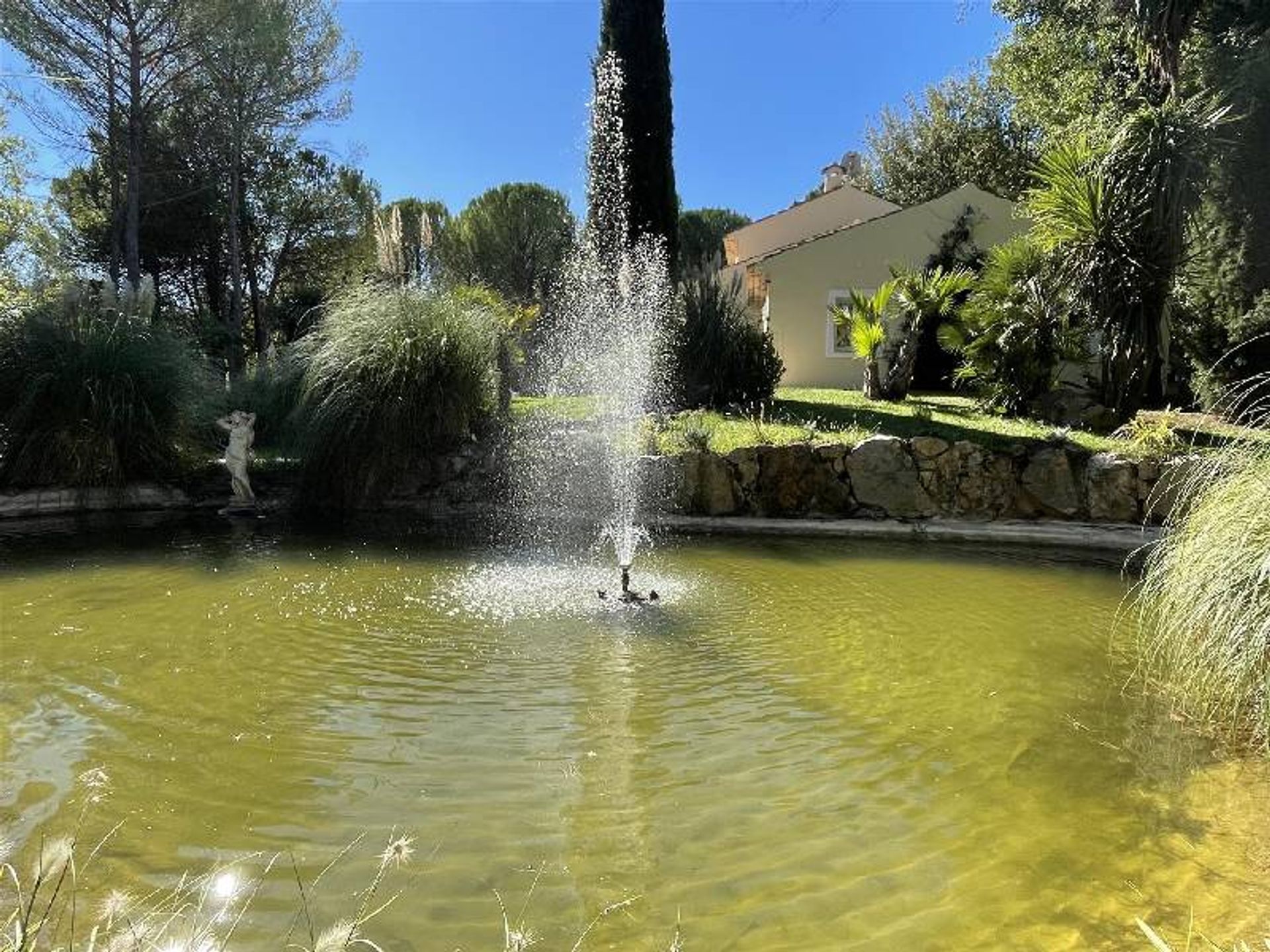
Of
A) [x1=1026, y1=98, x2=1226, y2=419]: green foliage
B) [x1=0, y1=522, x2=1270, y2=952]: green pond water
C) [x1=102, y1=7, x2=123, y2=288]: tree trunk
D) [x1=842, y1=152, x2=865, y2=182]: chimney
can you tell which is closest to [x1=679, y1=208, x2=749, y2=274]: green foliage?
[x1=842, y1=152, x2=865, y2=182]: chimney

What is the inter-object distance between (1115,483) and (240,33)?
18977 mm

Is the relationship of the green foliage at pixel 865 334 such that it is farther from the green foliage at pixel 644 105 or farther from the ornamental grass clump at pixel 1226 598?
the ornamental grass clump at pixel 1226 598

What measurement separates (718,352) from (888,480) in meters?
3.47

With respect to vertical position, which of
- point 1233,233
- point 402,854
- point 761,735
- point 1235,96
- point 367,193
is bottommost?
point 761,735

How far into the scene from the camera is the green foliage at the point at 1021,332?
1095cm

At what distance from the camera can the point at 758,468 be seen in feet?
29.5

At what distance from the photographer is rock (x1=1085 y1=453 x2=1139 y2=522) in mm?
8391

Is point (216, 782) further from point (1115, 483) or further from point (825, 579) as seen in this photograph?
point (1115, 483)

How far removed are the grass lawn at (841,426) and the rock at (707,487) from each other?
0.63 ft

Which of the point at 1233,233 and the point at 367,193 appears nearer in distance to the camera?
the point at 1233,233

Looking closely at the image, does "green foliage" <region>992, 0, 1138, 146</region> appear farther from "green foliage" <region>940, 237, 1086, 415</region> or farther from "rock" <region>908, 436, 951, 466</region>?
"rock" <region>908, 436, 951, 466</region>

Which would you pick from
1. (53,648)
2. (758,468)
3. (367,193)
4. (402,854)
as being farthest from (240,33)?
(402,854)

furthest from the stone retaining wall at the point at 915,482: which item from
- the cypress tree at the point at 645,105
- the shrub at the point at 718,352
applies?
the cypress tree at the point at 645,105

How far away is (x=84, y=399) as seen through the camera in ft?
29.6
